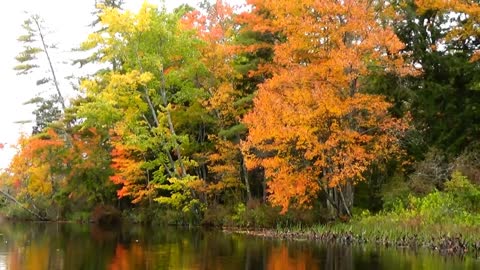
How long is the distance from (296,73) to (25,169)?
26811 millimetres

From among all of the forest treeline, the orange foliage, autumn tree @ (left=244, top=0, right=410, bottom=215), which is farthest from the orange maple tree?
autumn tree @ (left=244, top=0, right=410, bottom=215)

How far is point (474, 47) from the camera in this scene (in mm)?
24094

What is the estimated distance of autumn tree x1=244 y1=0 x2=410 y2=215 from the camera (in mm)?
21172

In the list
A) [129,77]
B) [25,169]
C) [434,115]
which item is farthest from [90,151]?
[434,115]

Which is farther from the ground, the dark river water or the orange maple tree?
the orange maple tree

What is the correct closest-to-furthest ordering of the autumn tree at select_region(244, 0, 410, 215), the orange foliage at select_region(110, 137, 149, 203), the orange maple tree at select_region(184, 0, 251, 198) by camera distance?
the autumn tree at select_region(244, 0, 410, 215)
the orange maple tree at select_region(184, 0, 251, 198)
the orange foliage at select_region(110, 137, 149, 203)

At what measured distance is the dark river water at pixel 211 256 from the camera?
13.8 metres

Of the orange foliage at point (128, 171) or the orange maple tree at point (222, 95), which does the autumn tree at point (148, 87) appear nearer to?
the orange foliage at point (128, 171)

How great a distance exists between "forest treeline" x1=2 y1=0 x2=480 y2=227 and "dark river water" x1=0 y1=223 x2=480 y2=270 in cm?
396

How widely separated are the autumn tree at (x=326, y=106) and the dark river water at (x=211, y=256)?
3.35m

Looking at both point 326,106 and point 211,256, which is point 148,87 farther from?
point 211,256

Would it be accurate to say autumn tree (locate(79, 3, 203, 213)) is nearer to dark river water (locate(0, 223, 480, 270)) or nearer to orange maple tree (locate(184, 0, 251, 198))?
orange maple tree (locate(184, 0, 251, 198))

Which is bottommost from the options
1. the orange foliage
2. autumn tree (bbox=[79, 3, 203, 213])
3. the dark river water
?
the dark river water

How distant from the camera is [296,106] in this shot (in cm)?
2147
